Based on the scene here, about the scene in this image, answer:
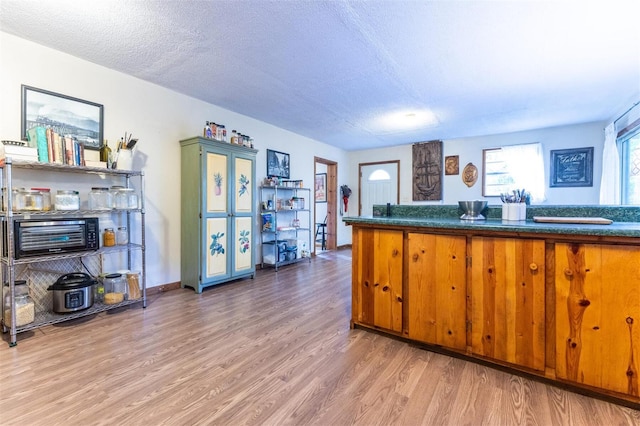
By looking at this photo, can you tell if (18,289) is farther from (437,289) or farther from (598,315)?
(598,315)

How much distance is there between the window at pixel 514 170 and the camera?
5.20 m

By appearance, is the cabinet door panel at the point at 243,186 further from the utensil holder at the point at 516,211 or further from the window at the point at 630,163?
the window at the point at 630,163

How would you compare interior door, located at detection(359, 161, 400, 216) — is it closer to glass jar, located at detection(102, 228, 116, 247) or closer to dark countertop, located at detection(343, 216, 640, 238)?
dark countertop, located at detection(343, 216, 640, 238)

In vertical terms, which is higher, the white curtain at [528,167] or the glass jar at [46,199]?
the white curtain at [528,167]

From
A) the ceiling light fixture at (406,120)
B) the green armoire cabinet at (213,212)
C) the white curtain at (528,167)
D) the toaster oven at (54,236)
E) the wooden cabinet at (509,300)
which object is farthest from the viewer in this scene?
the white curtain at (528,167)

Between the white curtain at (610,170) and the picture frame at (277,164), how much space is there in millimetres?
5090

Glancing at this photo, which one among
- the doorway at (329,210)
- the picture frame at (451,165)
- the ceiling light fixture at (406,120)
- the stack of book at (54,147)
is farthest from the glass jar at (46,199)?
the picture frame at (451,165)

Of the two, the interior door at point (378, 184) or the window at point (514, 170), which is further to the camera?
the interior door at point (378, 184)

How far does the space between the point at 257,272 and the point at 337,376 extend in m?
3.00

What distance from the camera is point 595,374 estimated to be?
61.1 inches

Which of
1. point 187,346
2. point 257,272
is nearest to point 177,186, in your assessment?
point 257,272

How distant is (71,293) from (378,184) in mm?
5912

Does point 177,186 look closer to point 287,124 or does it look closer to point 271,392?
point 287,124

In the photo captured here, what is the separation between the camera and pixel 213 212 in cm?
361
